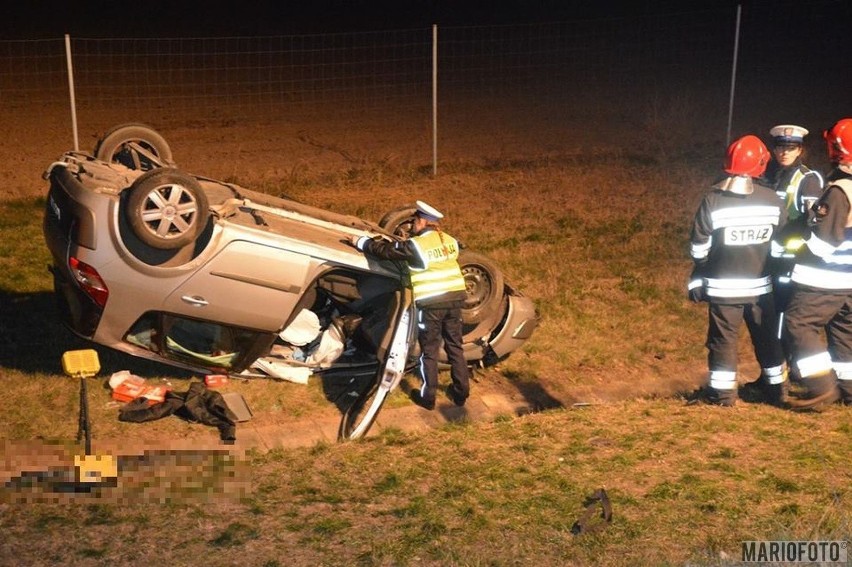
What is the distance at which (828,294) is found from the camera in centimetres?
784

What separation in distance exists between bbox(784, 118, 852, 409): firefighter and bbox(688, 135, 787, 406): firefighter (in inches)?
9.5

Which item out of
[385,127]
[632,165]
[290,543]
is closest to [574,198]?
[632,165]

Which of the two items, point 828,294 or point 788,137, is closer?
point 828,294

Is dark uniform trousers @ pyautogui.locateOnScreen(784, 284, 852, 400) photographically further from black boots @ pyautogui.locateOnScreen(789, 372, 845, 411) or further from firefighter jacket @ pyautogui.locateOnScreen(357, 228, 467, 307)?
firefighter jacket @ pyautogui.locateOnScreen(357, 228, 467, 307)

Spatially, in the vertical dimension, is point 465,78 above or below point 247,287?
above

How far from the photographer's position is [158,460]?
6574 mm

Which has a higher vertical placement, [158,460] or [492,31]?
[492,31]

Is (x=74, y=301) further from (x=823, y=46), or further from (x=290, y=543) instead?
(x=823, y=46)

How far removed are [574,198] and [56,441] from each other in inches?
305

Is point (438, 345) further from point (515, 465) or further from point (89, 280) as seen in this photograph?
point (89, 280)

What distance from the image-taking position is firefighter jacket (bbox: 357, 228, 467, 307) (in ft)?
25.3

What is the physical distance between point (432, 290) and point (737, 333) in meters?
2.28

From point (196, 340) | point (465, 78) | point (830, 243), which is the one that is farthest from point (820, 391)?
point (465, 78)

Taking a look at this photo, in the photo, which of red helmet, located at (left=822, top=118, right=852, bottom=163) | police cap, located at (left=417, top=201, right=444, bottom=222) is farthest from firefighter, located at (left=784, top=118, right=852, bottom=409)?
police cap, located at (left=417, top=201, right=444, bottom=222)
